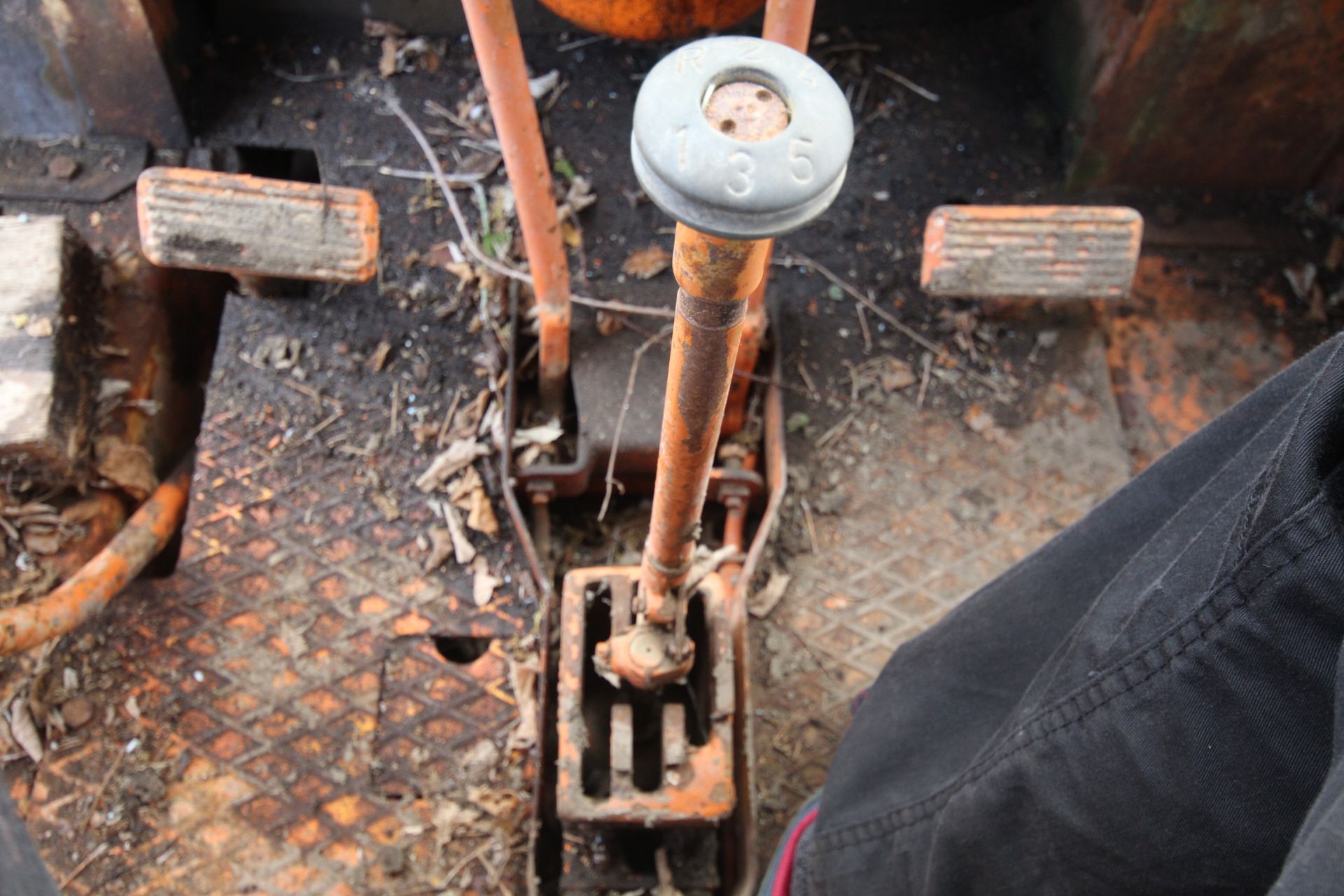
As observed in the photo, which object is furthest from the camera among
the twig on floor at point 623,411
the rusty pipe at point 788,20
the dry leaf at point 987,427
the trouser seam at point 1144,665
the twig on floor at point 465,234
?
the dry leaf at point 987,427

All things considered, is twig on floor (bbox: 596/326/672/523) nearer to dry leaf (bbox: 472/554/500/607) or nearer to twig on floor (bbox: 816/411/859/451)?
dry leaf (bbox: 472/554/500/607)

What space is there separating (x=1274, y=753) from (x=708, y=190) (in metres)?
0.55

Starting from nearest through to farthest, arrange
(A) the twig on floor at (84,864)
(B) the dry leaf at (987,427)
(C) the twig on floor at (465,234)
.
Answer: (A) the twig on floor at (84,864)
(C) the twig on floor at (465,234)
(B) the dry leaf at (987,427)

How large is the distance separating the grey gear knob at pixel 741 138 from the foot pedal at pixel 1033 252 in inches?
51.1

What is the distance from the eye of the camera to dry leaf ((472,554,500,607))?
1882 millimetres

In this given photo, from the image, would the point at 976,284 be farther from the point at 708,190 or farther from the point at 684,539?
the point at 708,190

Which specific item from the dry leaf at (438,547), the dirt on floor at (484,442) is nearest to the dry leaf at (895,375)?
the dirt on floor at (484,442)

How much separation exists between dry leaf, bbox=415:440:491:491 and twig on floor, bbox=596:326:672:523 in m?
0.24

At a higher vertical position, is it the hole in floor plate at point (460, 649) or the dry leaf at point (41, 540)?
the dry leaf at point (41, 540)

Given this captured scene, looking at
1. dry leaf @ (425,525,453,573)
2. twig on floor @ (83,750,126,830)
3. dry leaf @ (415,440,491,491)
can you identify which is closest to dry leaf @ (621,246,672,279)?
dry leaf @ (415,440,491,491)

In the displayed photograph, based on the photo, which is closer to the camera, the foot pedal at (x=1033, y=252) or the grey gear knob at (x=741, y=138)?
the grey gear knob at (x=741, y=138)

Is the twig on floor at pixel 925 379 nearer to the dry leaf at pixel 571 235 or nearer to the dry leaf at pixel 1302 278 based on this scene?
the dry leaf at pixel 571 235

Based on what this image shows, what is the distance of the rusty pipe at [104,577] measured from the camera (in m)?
1.65

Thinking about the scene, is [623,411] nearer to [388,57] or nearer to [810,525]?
[810,525]
